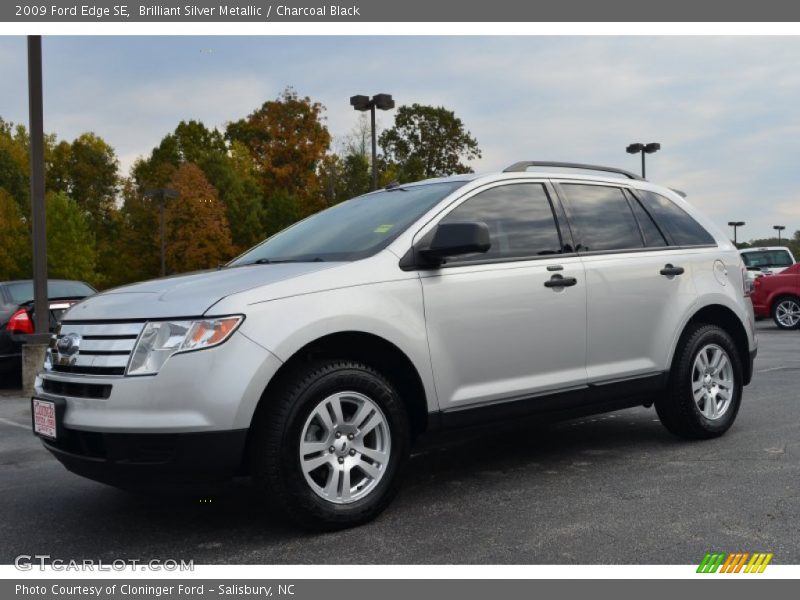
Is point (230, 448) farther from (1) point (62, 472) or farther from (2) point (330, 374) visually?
(1) point (62, 472)

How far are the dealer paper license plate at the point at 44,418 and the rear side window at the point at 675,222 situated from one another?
397cm

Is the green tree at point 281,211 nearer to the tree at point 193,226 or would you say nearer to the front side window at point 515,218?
the tree at point 193,226

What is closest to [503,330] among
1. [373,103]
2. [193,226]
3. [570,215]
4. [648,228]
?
[570,215]

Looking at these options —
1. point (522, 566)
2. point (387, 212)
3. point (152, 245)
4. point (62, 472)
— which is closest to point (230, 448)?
point (522, 566)

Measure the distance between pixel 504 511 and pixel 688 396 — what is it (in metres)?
2.05

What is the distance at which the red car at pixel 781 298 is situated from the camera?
1872 centimetres

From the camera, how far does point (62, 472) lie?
5770 mm

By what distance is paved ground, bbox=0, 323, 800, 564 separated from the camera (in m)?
3.82

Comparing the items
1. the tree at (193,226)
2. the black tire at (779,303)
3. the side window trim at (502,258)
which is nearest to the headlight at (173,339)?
the side window trim at (502,258)

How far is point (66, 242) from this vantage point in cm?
5056

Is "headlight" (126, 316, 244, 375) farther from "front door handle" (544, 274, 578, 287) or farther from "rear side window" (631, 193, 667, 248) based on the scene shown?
"rear side window" (631, 193, 667, 248)

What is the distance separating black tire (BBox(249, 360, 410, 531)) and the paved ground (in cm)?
11

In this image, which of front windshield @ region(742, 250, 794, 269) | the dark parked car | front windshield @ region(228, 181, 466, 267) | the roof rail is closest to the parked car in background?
front windshield @ region(742, 250, 794, 269)

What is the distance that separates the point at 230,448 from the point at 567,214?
105 inches
